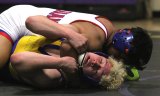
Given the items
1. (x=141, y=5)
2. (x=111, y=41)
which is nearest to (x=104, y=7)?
(x=141, y=5)

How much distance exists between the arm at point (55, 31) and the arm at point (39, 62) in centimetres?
8

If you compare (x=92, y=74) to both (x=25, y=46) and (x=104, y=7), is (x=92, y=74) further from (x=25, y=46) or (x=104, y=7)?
(x=104, y=7)

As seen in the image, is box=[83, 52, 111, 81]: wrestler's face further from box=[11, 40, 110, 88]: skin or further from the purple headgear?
the purple headgear

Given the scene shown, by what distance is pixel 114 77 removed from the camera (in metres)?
2.13

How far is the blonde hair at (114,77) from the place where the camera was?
2.11 meters

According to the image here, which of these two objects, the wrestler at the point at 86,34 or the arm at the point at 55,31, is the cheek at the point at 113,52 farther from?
the arm at the point at 55,31

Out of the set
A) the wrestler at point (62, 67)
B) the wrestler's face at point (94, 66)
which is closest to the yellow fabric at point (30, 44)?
the wrestler at point (62, 67)

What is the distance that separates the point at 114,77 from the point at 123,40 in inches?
7.5

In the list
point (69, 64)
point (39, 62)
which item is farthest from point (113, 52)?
point (39, 62)

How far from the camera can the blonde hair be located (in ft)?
6.93

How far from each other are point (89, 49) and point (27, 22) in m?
0.33

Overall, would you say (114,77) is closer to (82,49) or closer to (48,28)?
(82,49)

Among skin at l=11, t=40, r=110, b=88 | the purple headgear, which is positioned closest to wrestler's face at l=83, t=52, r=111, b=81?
skin at l=11, t=40, r=110, b=88

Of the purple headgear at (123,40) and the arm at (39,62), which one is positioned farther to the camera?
the purple headgear at (123,40)
